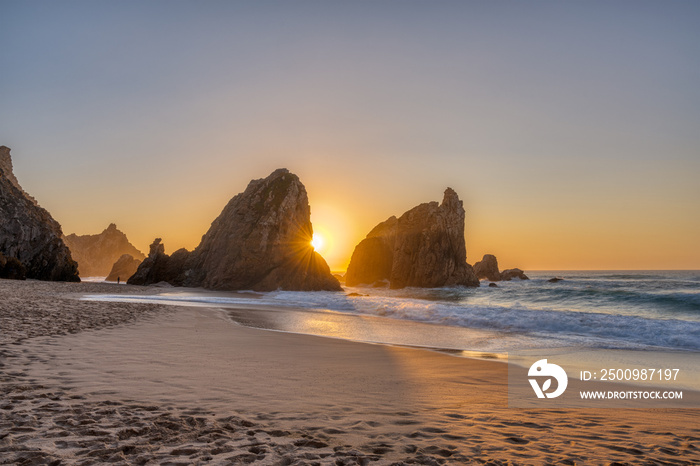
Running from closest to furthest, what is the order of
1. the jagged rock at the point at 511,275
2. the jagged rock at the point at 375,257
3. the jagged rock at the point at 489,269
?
the jagged rock at the point at 375,257 → the jagged rock at the point at 489,269 → the jagged rock at the point at 511,275

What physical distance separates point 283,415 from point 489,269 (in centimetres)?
10954

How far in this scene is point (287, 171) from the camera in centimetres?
6812

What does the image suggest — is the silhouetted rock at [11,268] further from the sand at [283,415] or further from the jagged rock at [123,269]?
the jagged rock at [123,269]

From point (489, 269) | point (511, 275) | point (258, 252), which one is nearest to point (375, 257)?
point (489, 269)

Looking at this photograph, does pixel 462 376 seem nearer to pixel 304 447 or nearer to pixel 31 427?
pixel 304 447

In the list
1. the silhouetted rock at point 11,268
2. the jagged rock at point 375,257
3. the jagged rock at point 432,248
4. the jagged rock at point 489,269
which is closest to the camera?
the silhouetted rock at point 11,268

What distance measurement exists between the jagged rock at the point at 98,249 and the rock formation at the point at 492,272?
140 m

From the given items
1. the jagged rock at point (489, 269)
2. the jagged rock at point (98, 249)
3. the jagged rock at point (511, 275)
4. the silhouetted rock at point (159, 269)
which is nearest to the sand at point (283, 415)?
the silhouetted rock at point (159, 269)

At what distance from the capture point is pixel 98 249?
179500 mm

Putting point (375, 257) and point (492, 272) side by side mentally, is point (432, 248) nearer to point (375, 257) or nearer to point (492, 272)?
point (375, 257)

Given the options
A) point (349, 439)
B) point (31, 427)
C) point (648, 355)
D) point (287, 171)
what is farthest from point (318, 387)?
point (287, 171)

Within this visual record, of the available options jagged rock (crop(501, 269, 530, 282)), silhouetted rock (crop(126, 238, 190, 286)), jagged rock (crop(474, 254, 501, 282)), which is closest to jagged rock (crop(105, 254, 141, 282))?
silhouetted rock (crop(126, 238, 190, 286))

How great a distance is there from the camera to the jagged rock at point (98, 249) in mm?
173500

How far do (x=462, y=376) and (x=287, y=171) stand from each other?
206 ft
